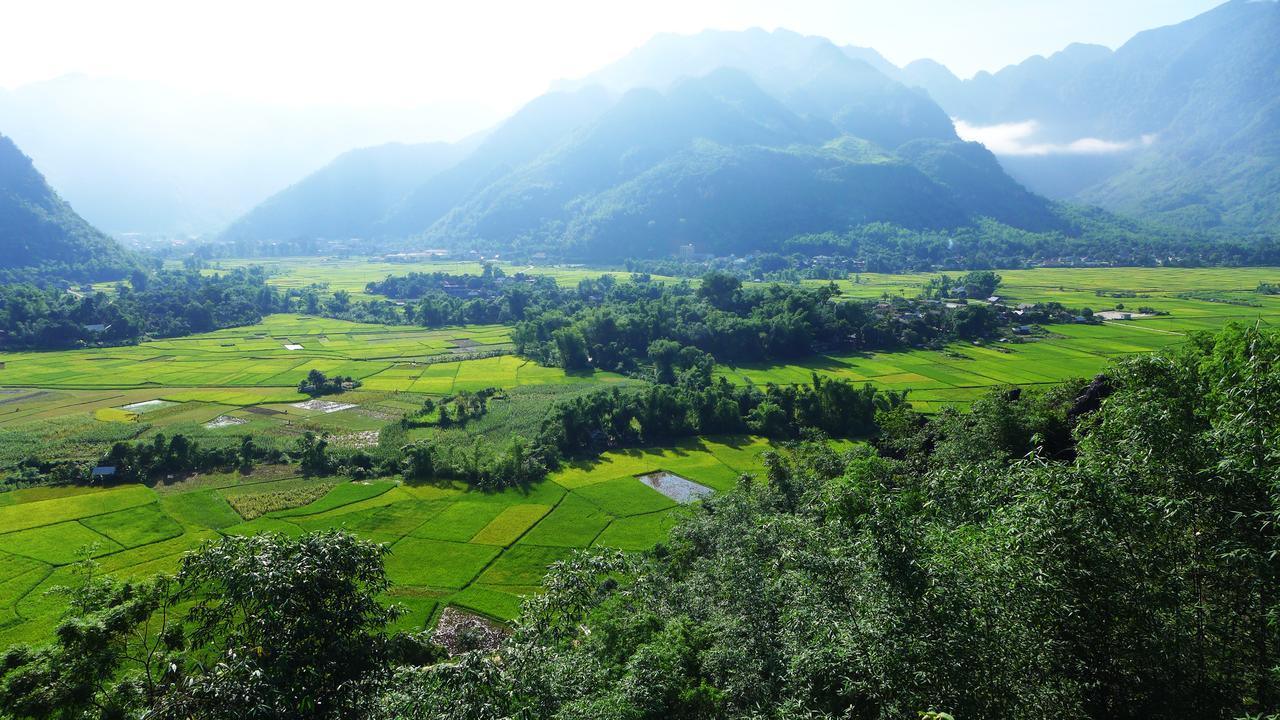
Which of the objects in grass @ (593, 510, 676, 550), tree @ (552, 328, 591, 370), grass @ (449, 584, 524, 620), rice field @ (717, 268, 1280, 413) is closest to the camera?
grass @ (449, 584, 524, 620)

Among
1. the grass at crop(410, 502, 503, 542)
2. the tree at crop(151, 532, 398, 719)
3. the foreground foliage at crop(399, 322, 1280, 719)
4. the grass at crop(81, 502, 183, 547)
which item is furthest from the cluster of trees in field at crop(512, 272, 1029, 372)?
the tree at crop(151, 532, 398, 719)

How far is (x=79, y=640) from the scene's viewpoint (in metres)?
13.3

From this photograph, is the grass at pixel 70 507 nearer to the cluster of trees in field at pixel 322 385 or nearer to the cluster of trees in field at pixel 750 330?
the cluster of trees in field at pixel 322 385

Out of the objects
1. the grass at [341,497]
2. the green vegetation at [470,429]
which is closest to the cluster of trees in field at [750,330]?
the green vegetation at [470,429]

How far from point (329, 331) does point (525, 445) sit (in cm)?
7499

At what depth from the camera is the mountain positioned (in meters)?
162

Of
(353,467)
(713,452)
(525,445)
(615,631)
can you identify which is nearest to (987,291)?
(713,452)

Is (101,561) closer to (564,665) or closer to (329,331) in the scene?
(564,665)

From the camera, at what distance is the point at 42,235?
170 metres

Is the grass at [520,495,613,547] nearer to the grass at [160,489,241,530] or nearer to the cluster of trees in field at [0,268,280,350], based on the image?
the grass at [160,489,241,530]

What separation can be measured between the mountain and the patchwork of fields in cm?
16123

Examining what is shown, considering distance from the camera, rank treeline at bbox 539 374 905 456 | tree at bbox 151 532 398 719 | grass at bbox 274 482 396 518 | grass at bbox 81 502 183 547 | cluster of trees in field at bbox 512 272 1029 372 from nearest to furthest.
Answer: tree at bbox 151 532 398 719, grass at bbox 81 502 183 547, grass at bbox 274 482 396 518, treeline at bbox 539 374 905 456, cluster of trees in field at bbox 512 272 1029 372

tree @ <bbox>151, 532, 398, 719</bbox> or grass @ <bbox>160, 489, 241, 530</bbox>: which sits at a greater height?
tree @ <bbox>151, 532, 398, 719</bbox>

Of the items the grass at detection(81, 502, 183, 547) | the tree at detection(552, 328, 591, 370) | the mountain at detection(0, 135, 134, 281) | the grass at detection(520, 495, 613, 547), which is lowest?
the grass at detection(520, 495, 613, 547)
